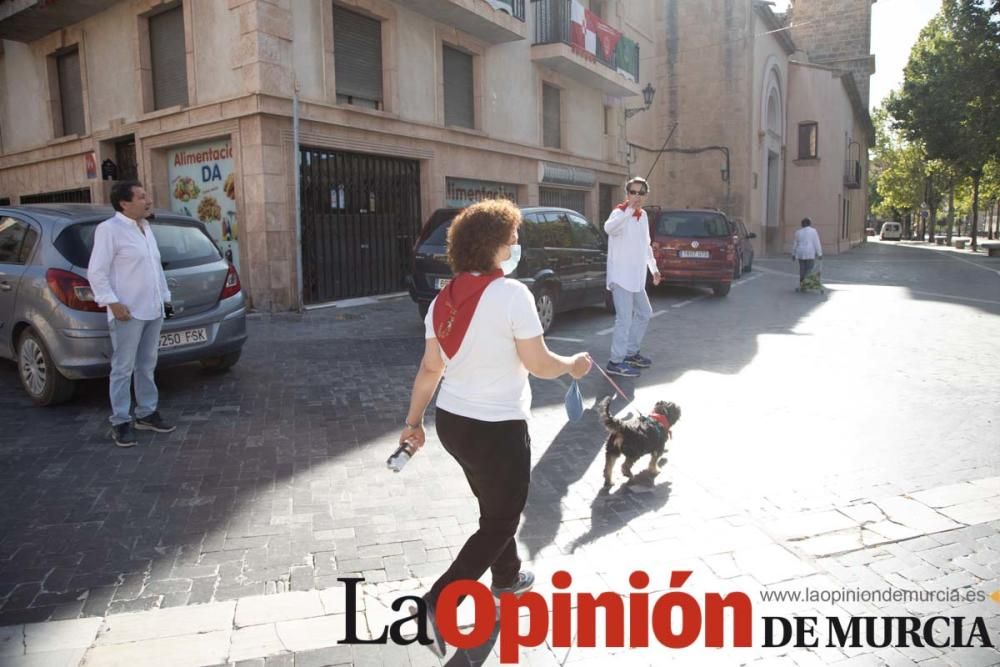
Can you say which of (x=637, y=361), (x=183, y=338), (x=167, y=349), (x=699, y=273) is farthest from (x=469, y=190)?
(x=167, y=349)

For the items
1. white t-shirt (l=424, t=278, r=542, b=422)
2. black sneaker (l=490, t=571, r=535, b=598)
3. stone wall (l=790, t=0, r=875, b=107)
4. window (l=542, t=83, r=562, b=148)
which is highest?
stone wall (l=790, t=0, r=875, b=107)

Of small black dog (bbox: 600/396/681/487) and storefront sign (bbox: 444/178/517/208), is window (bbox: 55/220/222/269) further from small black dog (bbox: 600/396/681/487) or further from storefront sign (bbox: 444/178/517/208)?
storefront sign (bbox: 444/178/517/208)

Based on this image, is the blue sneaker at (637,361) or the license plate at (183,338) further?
the blue sneaker at (637,361)

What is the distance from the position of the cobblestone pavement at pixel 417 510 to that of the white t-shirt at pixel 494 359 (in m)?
0.91

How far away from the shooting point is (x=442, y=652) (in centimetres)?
262

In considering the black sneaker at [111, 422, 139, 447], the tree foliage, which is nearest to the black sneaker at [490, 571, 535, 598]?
the black sneaker at [111, 422, 139, 447]

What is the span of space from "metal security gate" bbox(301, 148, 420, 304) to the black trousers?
10345mm

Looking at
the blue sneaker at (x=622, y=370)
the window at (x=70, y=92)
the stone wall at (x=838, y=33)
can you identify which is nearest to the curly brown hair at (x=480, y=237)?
the blue sneaker at (x=622, y=370)

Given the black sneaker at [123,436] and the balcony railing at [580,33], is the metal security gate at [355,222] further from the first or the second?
the black sneaker at [123,436]

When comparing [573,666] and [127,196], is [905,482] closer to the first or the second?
[573,666]

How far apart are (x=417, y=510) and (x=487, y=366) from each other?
1.60 meters

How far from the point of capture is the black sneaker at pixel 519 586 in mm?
2932

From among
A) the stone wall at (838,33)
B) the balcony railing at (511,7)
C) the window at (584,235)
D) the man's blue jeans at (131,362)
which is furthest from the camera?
the stone wall at (838,33)

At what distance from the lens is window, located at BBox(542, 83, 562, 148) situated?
19.5 meters
